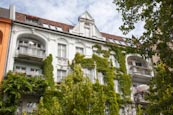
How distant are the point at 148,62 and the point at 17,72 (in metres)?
17.7

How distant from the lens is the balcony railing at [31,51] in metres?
28.5

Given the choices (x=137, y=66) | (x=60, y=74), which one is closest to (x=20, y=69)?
(x=60, y=74)

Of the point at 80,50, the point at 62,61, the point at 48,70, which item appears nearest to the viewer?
the point at 48,70

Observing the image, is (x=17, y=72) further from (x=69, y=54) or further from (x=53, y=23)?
(x=53, y=23)

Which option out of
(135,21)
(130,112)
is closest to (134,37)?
(135,21)

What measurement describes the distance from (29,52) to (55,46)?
3.28 m

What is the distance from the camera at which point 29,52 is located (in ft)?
95.3

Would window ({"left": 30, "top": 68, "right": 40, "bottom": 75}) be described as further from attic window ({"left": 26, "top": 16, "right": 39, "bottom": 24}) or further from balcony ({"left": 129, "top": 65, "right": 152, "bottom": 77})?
balcony ({"left": 129, "top": 65, "right": 152, "bottom": 77})

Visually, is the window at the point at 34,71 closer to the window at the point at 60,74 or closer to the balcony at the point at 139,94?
the window at the point at 60,74

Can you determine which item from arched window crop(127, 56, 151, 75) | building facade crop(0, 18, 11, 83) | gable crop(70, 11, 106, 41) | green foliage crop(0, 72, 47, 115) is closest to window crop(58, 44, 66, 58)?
gable crop(70, 11, 106, 41)

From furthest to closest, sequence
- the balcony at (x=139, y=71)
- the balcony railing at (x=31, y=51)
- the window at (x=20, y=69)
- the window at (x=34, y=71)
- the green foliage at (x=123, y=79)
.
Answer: the balcony at (x=139, y=71) < the green foliage at (x=123, y=79) < the window at (x=34, y=71) < the balcony railing at (x=31, y=51) < the window at (x=20, y=69)

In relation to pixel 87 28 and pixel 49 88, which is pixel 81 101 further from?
pixel 87 28

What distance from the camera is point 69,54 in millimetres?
31234

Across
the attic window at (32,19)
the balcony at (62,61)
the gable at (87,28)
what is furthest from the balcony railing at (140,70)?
the attic window at (32,19)
